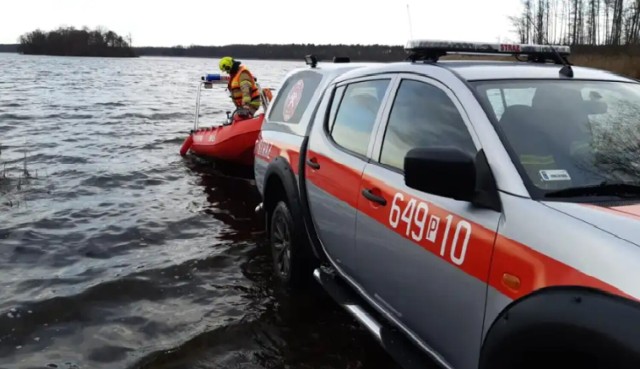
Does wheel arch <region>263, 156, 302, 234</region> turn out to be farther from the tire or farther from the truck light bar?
the truck light bar

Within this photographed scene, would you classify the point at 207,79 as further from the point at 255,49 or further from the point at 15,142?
the point at 255,49

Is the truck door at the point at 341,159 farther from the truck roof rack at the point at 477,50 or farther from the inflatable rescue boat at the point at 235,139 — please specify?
the inflatable rescue boat at the point at 235,139

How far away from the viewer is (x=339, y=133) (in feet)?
13.0

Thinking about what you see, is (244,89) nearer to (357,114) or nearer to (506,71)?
(357,114)

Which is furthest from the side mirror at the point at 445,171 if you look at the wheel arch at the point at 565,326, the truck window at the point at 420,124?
the wheel arch at the point at 565,326

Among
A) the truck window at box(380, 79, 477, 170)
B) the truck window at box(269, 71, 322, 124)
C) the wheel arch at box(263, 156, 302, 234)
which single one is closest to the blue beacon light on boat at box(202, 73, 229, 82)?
the truck window at box(269, 71, 322, 124)

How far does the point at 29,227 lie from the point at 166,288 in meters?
2.72

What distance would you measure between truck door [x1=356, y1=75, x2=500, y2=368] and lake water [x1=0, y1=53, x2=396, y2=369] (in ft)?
3.64

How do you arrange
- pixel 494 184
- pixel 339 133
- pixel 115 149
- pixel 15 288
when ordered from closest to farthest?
pixel 494 184
pixel 339 133
pixel 15 288
pixel 115 149

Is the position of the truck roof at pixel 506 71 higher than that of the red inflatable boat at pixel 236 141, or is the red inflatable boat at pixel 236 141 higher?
the truck roof at pixel 506 71

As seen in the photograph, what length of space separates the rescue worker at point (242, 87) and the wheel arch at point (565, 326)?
8.64 metres

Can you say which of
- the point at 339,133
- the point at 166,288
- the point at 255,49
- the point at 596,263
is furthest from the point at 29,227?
the point at 255,49

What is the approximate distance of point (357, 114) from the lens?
3.83 meters

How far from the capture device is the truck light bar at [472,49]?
10.6 feet
